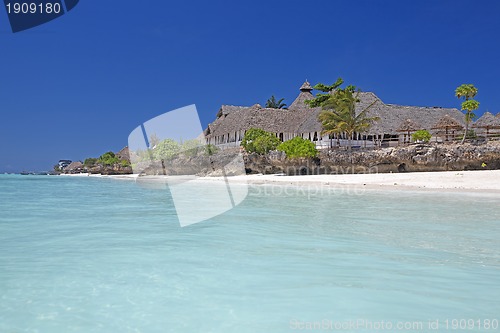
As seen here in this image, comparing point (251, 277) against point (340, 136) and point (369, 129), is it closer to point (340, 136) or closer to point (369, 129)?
point (369, 129)

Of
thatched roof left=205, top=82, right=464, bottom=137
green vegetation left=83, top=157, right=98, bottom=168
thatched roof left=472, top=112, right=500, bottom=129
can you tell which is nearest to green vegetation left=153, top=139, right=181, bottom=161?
thatched roof left=205, top=82, right=464, bottom=137

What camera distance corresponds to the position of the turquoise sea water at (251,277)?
263 cm

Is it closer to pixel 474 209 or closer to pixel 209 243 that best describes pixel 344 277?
pixel 209 243

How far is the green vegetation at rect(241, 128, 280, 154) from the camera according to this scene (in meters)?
28.8

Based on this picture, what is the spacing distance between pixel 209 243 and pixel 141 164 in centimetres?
4470

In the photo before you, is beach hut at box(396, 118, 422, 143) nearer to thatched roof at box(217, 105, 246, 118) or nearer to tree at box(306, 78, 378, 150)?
tree at box(306, 78, 378, 150)

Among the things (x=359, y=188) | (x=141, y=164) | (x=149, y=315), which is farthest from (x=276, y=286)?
(x=141, y=164)

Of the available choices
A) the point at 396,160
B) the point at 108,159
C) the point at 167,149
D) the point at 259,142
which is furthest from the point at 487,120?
the point at 108,159

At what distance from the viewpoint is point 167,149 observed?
129ft

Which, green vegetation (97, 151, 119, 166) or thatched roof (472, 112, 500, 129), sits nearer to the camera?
thatched roof (472, 112, 500, 129)

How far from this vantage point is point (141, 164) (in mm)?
47938

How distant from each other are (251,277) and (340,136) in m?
28.0

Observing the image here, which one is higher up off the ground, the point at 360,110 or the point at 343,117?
the point at 360,110

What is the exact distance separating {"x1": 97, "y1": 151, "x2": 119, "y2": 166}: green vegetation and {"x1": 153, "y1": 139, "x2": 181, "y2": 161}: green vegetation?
24017 millimetres
